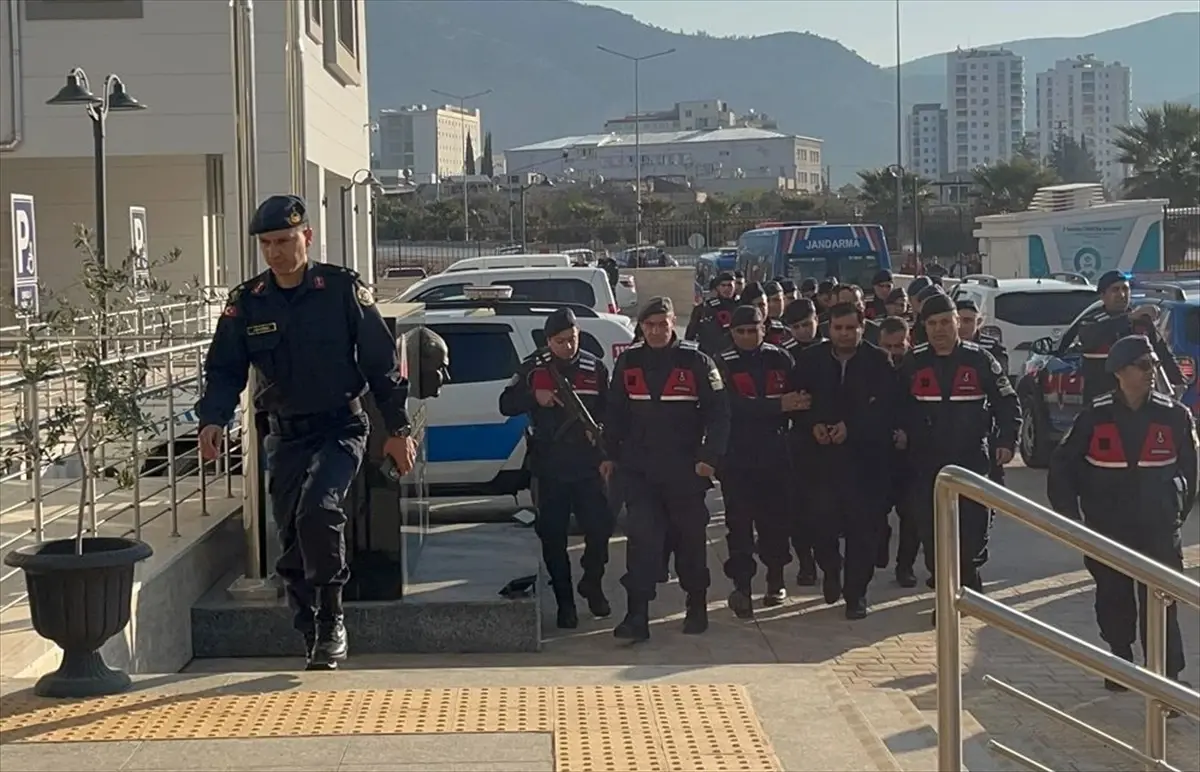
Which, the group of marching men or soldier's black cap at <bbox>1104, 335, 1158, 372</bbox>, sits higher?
soldier's black cap at <bbox>1104, 335, 1158, 372</bbox>

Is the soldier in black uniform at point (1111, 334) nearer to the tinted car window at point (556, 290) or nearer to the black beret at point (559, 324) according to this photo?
the black beret at point (559, 324)

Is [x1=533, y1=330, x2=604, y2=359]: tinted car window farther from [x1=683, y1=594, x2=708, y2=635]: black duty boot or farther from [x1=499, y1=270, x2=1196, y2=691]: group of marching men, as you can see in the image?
[x1=683, y1=594, x2=708, y2=635]: black duty boot

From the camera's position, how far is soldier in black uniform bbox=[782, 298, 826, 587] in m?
9.42

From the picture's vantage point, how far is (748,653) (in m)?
8.34

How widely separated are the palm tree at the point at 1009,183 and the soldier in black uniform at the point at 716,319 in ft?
145

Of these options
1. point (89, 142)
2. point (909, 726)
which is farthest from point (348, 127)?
point (909, 726)

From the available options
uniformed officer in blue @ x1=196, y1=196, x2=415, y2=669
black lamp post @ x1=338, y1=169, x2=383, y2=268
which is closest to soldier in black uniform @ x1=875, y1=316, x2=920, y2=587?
uniformed officer in blue @ x1=196, y1=196, x2=415, y2=669

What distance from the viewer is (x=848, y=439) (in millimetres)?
9289

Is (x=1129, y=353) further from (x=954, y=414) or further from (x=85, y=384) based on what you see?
(x=85, y=384)

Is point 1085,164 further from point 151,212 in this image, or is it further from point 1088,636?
point 1088,636

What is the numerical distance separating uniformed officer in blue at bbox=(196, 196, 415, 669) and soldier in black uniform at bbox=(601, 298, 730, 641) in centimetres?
249

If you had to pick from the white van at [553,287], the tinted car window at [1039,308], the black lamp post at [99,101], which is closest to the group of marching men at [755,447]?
the white van at [553,287]

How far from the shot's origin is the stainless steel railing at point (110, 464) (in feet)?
20.7

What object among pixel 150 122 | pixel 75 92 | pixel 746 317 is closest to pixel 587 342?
pixel 746 317
